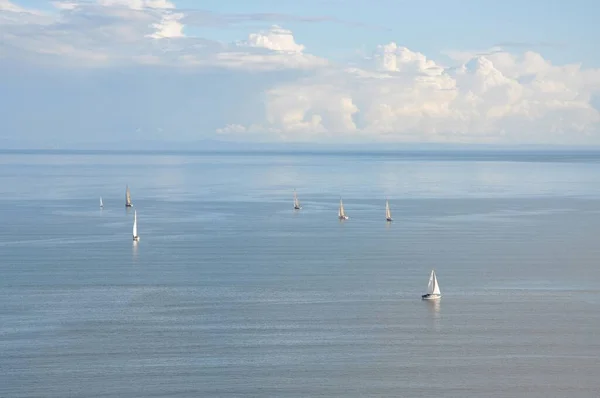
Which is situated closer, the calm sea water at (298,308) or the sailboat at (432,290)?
the calm sea water at (298,308)

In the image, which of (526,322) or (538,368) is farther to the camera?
(526,322)

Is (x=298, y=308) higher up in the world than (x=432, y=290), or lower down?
lower down

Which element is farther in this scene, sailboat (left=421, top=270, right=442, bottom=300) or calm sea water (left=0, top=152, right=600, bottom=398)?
sailboat (left=421, top=270, right=442, bottom=300)

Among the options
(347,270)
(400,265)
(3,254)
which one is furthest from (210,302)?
(3,254)

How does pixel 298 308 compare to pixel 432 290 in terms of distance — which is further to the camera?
pixel 432 290

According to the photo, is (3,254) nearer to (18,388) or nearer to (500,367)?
(18,388)

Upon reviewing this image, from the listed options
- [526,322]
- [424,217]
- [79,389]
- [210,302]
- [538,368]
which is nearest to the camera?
[79,389]

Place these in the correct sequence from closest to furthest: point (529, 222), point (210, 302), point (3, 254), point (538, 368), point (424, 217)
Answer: point (538, 368), point (210, 302), point (3, 254), point (529, 222), point (424, 217)
